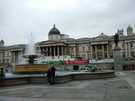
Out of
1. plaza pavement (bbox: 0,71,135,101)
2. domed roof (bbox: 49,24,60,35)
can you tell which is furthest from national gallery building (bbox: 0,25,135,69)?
plaza pavement (bbox: 0,71,135,101)

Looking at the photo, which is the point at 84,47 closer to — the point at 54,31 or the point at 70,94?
the point at 54,31

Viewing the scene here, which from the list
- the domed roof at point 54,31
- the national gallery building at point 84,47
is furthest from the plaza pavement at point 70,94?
the domed roof at point 54,31

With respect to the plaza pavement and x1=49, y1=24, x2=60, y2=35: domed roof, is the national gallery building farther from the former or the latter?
the plaza pavement

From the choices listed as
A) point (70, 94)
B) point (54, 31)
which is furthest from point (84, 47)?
point (70, 94)

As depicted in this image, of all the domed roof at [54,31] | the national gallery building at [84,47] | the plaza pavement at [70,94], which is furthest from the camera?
the domed roof at [54,31]

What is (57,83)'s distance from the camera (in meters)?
19.0

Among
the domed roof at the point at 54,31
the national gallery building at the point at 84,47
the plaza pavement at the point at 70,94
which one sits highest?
the domed roof at the point at 54,31

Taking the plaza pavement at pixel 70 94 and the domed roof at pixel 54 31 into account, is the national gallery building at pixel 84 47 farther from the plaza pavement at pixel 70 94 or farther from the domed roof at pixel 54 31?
the plaza pavement at pixel 70 94

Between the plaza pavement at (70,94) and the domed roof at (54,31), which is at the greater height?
the domed roof at (54,31)

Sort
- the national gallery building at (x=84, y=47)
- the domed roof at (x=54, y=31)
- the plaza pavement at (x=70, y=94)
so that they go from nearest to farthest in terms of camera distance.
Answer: the plaza pavement at (x=70, y=94), the national gallery building at (x=84, y=47), the domed roof at (x=54, y=31)

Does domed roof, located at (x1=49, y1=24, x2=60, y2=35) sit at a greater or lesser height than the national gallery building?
greater

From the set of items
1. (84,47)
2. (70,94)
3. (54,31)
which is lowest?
(70,94)

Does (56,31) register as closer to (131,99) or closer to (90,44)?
(90,44)

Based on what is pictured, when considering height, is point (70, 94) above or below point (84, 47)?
below
